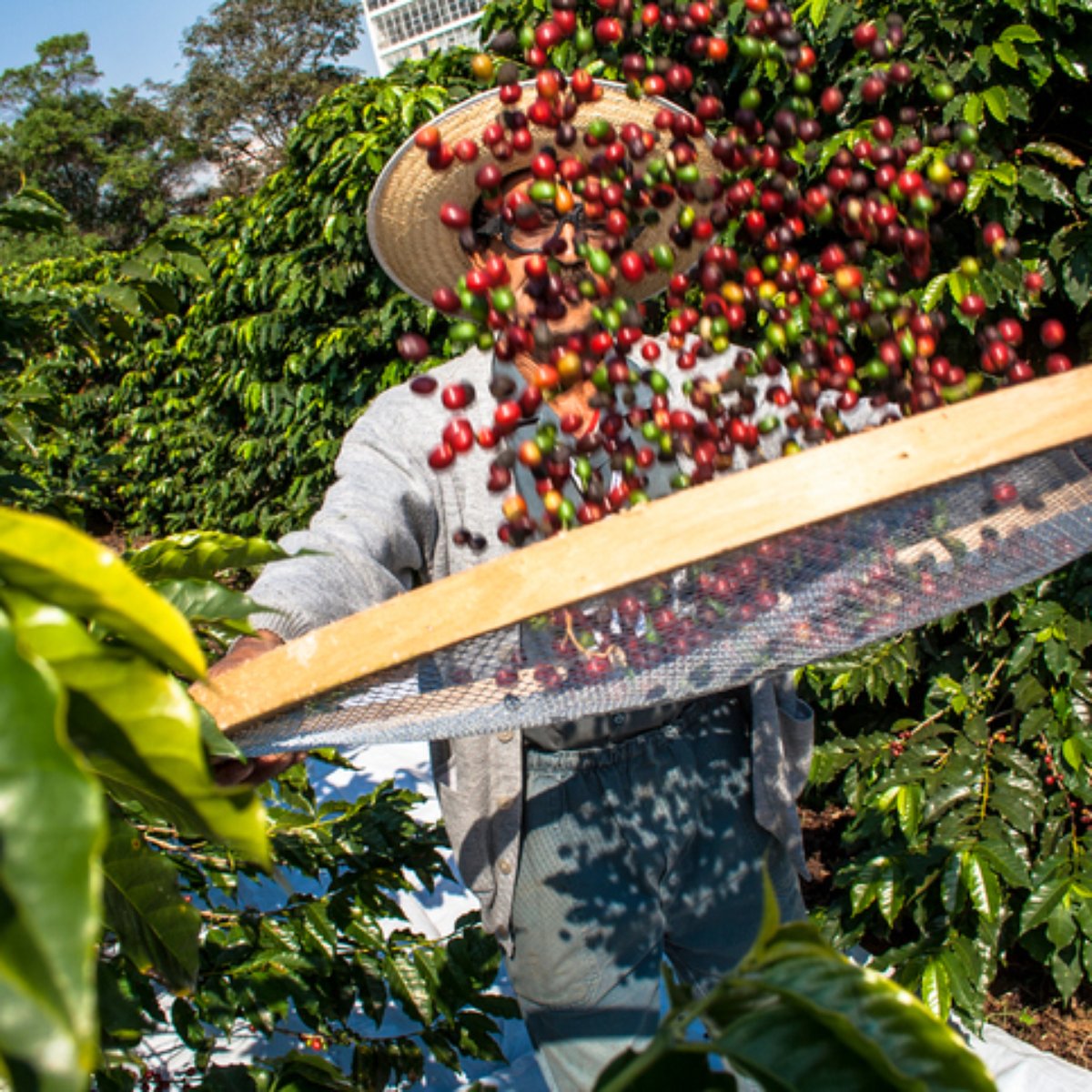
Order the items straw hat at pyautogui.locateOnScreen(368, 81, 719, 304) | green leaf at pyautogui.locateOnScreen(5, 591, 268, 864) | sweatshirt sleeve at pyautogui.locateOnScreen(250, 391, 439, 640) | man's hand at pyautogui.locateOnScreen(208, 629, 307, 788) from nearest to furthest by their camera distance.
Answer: green leaf at pyautogui.locateOnScreen(5, 591, 268, 864) < man's hand at pyautogui.locateOnScreen(208, 629, 307, 788) < sweatshirt sleeve at pyautogui.locateOnScreen(250, 391, 439, 640) < straw hat at pyautogui.locateOnScreen(368, 81, 719, 304)

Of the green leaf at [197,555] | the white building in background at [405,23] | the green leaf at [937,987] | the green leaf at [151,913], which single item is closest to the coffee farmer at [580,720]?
the green leaf at [197,555]

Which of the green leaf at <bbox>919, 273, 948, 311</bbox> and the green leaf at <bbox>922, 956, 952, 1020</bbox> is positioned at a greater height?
the green leaf at <bbox>919, 273, 948, 311</bbox>

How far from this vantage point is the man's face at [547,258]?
1.24 m

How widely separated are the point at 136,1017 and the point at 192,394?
326 inches

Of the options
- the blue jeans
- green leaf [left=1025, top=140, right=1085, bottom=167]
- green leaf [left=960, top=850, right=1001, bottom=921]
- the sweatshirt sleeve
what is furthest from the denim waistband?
green leaf [left=1025, top=140, right=1085, bottom=167]

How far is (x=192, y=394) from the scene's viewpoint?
8641mm

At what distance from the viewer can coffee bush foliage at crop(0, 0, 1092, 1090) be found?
412 millimetres

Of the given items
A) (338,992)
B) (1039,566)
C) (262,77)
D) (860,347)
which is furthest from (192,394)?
(262,77)

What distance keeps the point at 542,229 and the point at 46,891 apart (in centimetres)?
125

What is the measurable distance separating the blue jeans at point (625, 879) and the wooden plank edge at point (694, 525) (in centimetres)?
88

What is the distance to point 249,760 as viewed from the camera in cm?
105

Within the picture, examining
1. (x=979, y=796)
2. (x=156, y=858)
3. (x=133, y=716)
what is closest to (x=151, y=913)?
(x=156, y=858)

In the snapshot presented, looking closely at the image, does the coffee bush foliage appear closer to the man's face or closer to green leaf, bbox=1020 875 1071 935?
green leaf, bbox=1020 875 1071 935

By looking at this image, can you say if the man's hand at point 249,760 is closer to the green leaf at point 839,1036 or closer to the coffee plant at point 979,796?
the green leaf at point 839,1036
